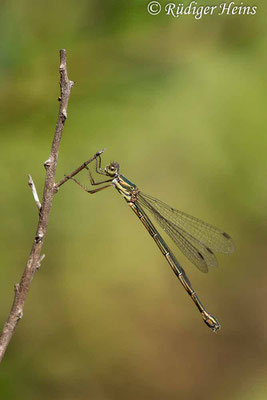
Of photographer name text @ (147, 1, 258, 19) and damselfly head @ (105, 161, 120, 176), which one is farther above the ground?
photographer name text @ (147, 1, 258, 19)

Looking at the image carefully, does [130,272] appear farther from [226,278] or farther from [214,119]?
[214,119]

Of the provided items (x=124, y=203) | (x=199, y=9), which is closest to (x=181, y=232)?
(x=124, y=203)

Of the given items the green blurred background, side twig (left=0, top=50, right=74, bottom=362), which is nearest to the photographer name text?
the green blurred background

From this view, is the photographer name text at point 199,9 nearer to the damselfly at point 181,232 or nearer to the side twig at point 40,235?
the damselfly at point 181,232

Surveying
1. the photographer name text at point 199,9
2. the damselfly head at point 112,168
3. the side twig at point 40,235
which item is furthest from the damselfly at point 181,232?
the side twig at point 40,235

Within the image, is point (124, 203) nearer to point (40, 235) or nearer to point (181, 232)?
point (181, 232)

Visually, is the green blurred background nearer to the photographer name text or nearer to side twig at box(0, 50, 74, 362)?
the photographer name text
